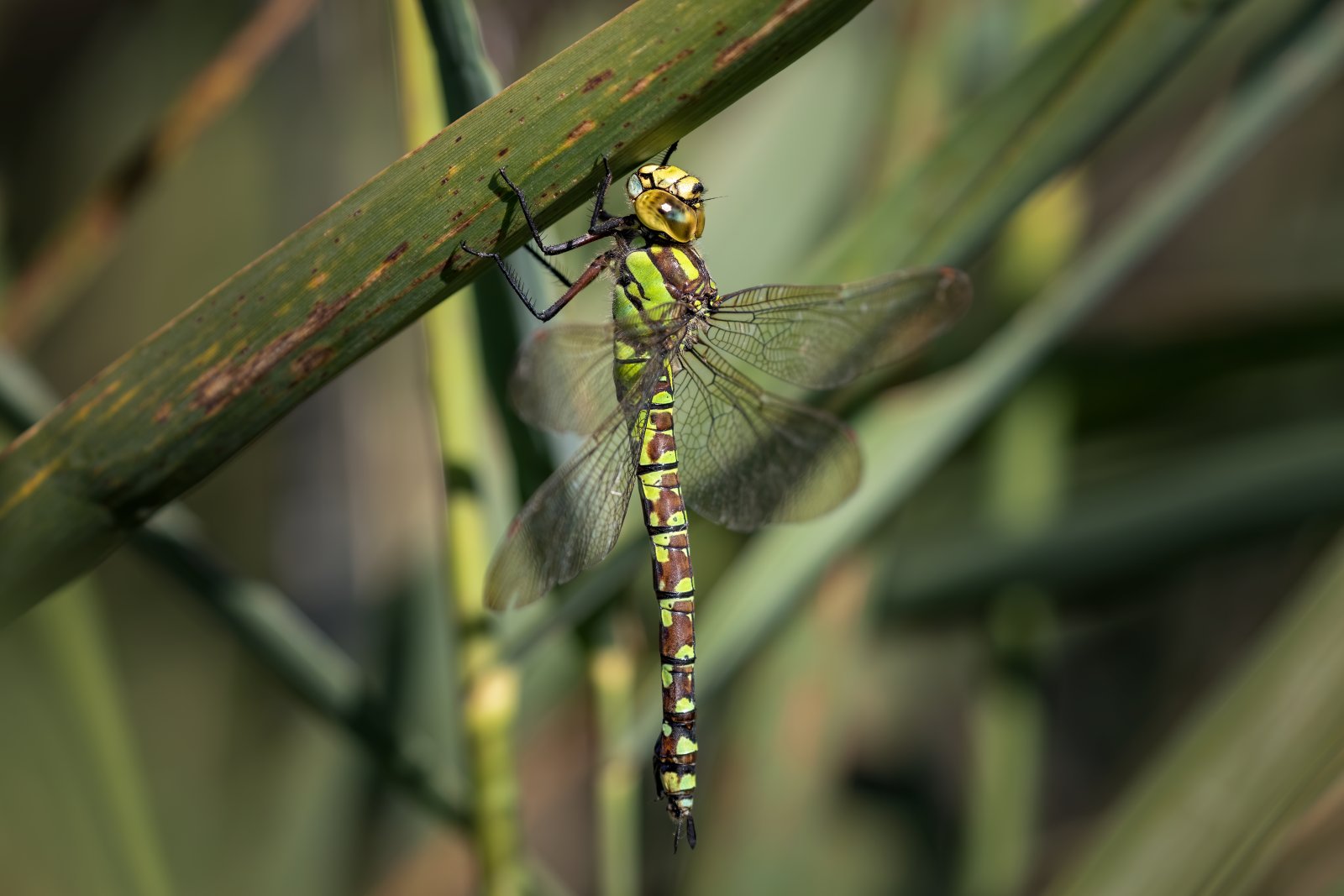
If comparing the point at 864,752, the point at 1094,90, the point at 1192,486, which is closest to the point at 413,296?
the point at 1094,90

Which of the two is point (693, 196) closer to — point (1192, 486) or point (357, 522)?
point (1192, 486)

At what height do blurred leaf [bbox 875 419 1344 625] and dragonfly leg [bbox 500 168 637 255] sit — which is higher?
dragonfly leg [bbox 500 168 637 255]

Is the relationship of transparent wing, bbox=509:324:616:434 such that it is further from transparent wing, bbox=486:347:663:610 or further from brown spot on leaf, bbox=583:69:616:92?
brown spot on leaf, bbox=583:69:616:92

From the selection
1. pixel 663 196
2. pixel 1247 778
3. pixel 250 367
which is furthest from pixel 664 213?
pixel 1247 778

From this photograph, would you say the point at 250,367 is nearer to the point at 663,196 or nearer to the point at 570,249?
the point at 570,249

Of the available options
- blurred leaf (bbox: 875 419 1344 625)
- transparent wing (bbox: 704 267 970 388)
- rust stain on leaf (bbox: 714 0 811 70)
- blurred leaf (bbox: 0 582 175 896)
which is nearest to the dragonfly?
transparent wing (bbox: 704 267 970 388)
